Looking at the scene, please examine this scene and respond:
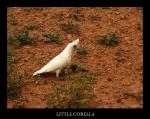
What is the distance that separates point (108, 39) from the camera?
10.1 meters

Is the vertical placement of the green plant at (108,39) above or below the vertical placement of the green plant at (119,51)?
above

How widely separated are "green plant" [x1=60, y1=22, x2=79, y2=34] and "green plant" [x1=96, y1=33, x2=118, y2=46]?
2.06ft

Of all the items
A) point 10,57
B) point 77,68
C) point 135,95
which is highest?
point 10,57

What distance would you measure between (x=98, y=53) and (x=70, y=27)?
4.41ft

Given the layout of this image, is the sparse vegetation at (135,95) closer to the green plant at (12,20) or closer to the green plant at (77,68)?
the green plant at (77,68)

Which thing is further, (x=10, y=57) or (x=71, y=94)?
(x=10, y=57)

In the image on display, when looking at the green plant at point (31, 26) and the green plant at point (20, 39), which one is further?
the green plant at point (31, 26)

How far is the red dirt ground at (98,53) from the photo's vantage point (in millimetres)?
7906

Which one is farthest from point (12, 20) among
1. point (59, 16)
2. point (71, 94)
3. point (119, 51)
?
point (71, 94)

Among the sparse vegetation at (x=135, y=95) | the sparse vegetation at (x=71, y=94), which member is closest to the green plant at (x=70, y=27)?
the sparse vegetation at (x=71, y=94)

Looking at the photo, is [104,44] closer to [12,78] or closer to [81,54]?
[81,54]

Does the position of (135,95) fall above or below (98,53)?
below

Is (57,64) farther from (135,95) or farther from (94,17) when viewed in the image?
(94,17)

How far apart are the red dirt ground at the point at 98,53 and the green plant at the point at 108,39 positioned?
110 mm
